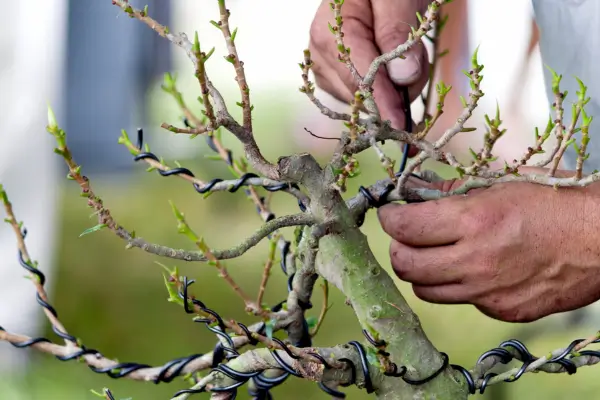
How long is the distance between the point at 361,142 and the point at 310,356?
0.16m

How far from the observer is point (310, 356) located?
447 millimetres

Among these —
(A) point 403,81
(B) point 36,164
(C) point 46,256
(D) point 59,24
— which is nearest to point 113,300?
(C) point 46,256

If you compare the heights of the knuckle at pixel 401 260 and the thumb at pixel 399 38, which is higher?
the thumb at pixel 399 38

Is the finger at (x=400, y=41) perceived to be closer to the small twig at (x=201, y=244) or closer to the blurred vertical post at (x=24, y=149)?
the small twig at (x=201, y=244)

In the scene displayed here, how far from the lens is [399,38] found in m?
0.68

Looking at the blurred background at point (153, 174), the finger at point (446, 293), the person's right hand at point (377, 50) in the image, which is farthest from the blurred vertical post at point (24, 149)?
the finger at point (446, 293)

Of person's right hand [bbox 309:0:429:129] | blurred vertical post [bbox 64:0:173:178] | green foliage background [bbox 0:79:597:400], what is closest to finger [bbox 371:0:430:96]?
person's right hand [bbox 309:0:429:129]

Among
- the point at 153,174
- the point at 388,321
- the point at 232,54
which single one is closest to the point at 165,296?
the point at 153,174

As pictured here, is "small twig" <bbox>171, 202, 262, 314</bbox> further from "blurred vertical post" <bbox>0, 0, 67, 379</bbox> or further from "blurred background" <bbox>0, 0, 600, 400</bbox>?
"blurred vertical post" <bbox>0, 0, 67, 379</bbox>

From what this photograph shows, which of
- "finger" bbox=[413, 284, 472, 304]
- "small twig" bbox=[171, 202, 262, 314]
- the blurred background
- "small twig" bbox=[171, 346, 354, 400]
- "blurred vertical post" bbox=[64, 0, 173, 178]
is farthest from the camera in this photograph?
"blurred vertical post" bbox=[64, 0, 173, 178]

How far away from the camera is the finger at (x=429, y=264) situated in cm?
55

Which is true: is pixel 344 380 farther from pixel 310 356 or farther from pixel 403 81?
pixel 403 81

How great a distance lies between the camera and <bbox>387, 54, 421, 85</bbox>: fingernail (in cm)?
63

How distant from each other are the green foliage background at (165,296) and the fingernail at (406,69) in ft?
3.72
